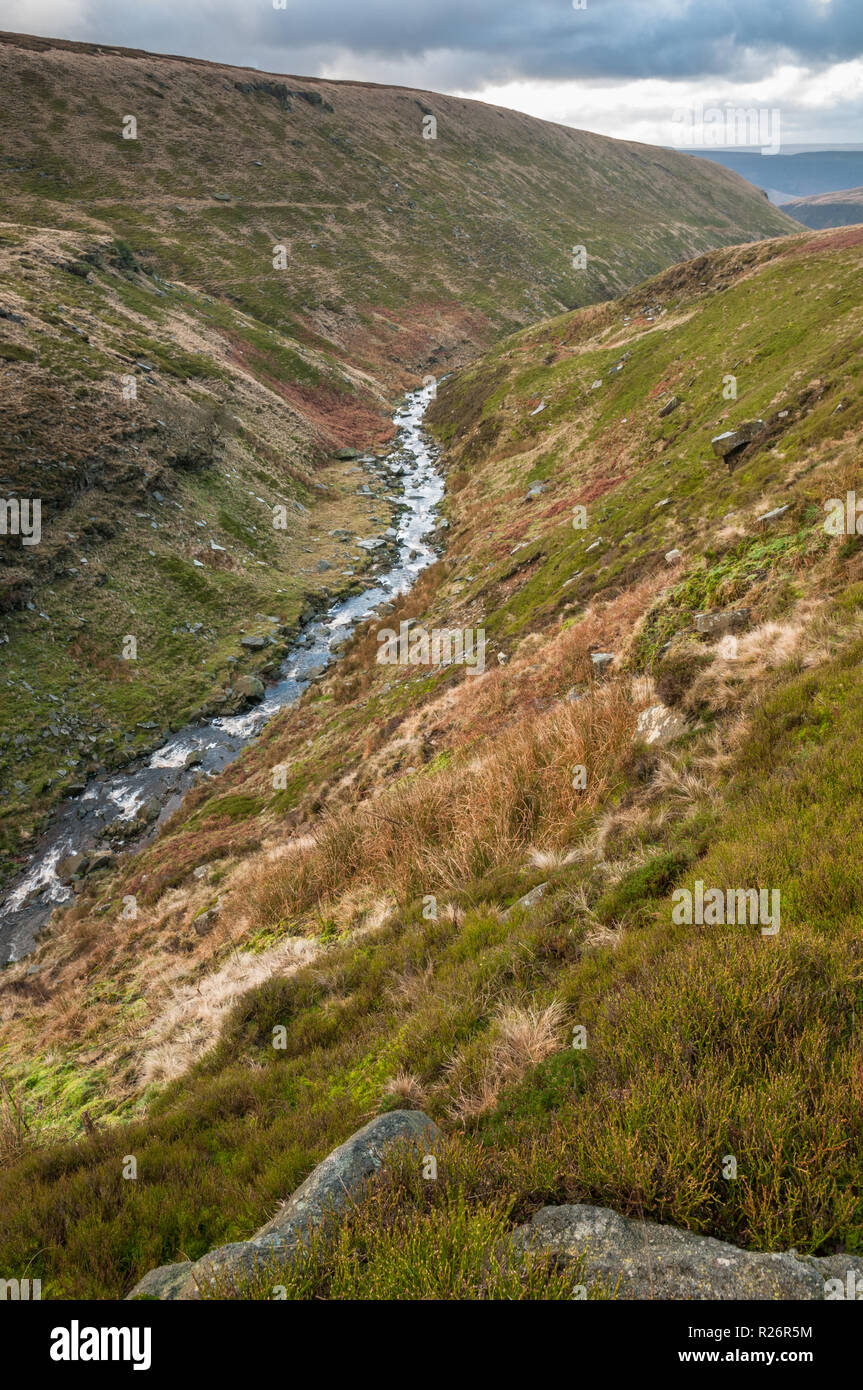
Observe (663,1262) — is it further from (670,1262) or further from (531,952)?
(531,952)

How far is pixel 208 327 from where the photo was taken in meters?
52.6

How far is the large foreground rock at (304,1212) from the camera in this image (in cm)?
336

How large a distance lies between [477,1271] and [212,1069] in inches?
197

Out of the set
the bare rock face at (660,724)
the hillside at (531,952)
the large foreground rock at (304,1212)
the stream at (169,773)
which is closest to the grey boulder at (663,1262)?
Result: the hillside at (531,952)

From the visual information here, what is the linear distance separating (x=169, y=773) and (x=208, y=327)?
1847 inches

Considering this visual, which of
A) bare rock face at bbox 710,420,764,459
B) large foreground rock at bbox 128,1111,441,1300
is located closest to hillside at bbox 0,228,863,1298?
large foreground rock at bbox 128,1111,441,1300

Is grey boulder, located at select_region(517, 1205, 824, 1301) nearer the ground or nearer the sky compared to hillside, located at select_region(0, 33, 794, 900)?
nearer the ground

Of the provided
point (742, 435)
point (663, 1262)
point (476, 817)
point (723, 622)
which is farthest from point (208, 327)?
point (663, 1262)

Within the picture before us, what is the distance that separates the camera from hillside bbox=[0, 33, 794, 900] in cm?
2483

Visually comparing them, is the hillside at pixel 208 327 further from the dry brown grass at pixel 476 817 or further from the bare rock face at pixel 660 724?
the bare rock face at pixel 660 724

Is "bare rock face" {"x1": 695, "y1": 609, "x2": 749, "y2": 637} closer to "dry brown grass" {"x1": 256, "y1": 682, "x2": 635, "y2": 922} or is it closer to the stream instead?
"dry brown grass" {"x1": 256, "y1": 682, "x2": 635, "y2": 922}

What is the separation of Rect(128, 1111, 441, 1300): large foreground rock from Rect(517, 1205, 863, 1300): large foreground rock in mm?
1073

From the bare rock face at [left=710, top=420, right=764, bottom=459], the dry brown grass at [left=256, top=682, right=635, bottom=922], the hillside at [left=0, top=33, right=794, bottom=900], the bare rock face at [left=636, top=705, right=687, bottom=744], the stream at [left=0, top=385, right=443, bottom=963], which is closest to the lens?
the bare rock face at [left=636, top=705, right=687, bottom=744]
